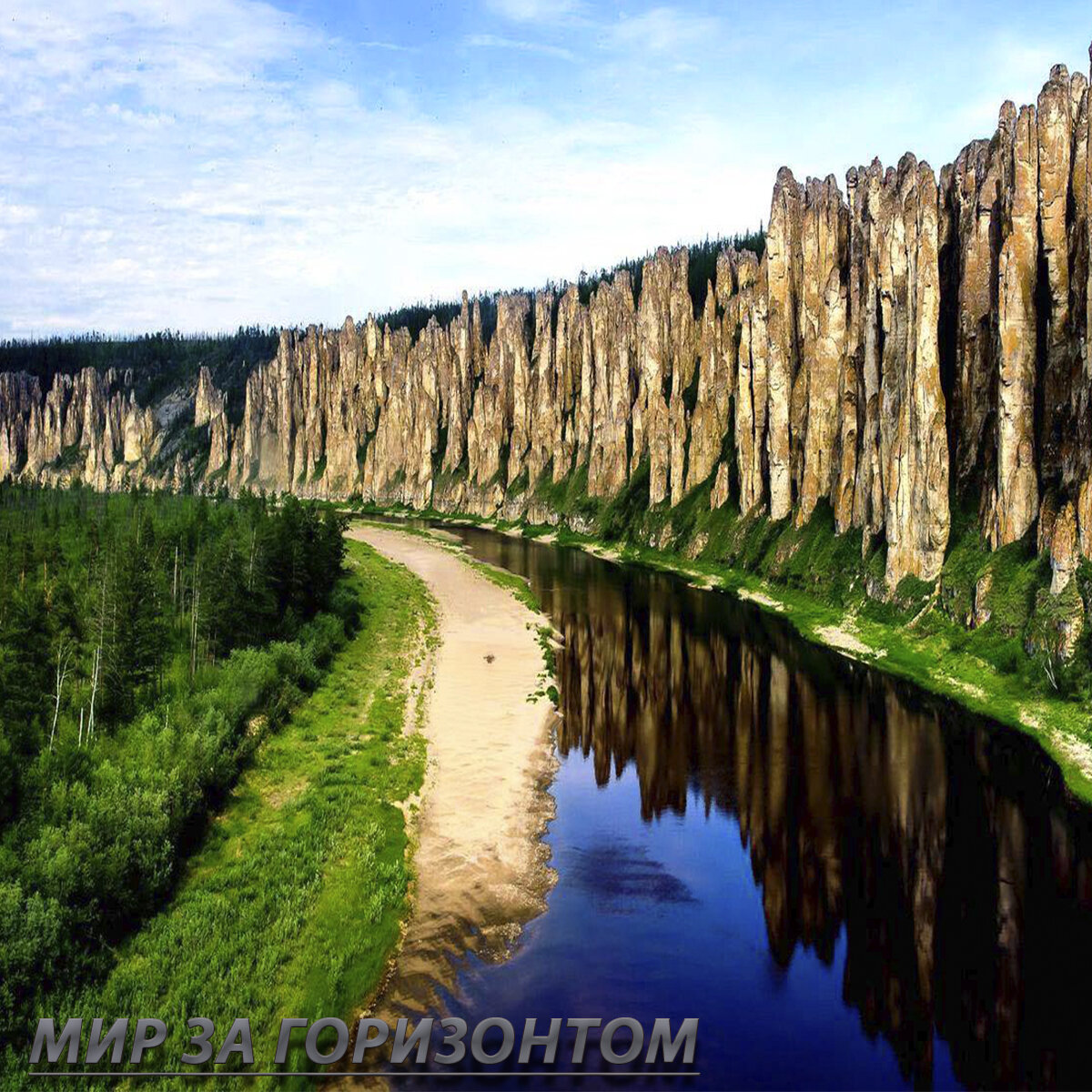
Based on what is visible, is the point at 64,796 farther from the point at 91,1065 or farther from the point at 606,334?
the point at 606,334

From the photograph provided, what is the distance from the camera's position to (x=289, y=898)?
2911 cm

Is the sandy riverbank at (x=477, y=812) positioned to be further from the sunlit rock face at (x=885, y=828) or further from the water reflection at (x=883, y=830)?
the sunlit rock face at (x=885, y=828)

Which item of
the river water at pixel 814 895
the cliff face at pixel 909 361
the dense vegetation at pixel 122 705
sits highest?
the cliff face at pixel 909 361

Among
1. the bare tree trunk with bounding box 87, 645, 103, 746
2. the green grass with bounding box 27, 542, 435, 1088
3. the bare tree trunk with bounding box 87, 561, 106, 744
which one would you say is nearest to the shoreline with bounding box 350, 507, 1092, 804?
the green grass with bounding box 27, 542, 435, 1088

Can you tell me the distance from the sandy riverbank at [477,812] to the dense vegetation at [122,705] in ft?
27.0

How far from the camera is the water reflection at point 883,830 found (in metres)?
25.1

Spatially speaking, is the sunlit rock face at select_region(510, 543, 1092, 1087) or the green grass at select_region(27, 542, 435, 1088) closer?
the green grass at select_region(27, 542, 435, 1088)

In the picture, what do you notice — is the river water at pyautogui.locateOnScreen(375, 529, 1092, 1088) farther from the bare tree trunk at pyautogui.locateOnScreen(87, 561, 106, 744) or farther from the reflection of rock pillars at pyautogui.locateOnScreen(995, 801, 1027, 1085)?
the bare tree trunk at pyautogui.locateOnScreen(87, 561, 106, 744)

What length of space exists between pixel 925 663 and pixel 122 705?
46.9m

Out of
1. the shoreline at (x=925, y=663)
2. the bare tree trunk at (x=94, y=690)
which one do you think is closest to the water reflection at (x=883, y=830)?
the shoreline at (x=925, y=663)

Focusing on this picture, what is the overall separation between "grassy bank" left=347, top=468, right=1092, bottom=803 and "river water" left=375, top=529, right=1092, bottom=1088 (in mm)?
2137

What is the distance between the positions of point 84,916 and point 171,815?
7.01 m

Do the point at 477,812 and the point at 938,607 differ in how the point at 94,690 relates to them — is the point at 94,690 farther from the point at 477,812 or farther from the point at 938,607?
the point at 938,607

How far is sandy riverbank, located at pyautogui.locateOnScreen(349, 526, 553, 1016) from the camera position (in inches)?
1095
